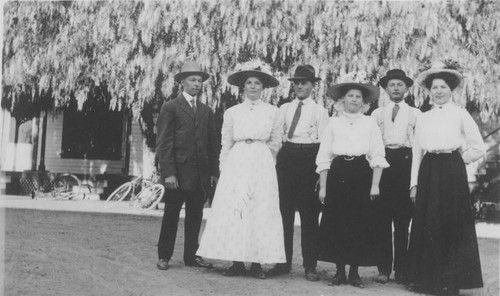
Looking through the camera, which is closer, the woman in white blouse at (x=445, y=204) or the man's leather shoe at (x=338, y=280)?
the woman in white blouse at (x=445, y=204)

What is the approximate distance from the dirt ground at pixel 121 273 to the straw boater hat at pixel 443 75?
5.98 feet

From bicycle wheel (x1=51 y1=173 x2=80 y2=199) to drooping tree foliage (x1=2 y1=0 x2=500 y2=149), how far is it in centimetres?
447

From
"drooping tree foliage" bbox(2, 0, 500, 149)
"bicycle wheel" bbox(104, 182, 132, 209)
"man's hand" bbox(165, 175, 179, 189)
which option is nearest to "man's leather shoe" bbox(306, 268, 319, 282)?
"man's hand" bbox(165, 175, 179, 189)

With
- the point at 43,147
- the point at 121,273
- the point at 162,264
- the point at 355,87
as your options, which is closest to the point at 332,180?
the point at 355,87

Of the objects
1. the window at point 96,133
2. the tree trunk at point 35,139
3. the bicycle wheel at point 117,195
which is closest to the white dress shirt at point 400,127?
the bicycle wheel at point 117,195

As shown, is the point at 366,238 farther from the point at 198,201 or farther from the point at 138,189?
the point at 138,189

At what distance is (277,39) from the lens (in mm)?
11344

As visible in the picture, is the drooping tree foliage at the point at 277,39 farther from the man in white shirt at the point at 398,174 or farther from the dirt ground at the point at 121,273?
the man in white shirt at the point at 398,174

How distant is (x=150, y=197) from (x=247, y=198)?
321 inches

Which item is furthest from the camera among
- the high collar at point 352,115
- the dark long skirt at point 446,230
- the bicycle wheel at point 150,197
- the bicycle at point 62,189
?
the bicycle at point 62,189

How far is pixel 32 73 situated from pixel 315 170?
31.5 feet

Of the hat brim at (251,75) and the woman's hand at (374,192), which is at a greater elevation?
the hat brim at (251,75)

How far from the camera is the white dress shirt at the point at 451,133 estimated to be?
15.6ft

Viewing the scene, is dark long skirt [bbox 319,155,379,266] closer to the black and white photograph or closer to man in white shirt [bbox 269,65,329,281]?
the black and white photograph
